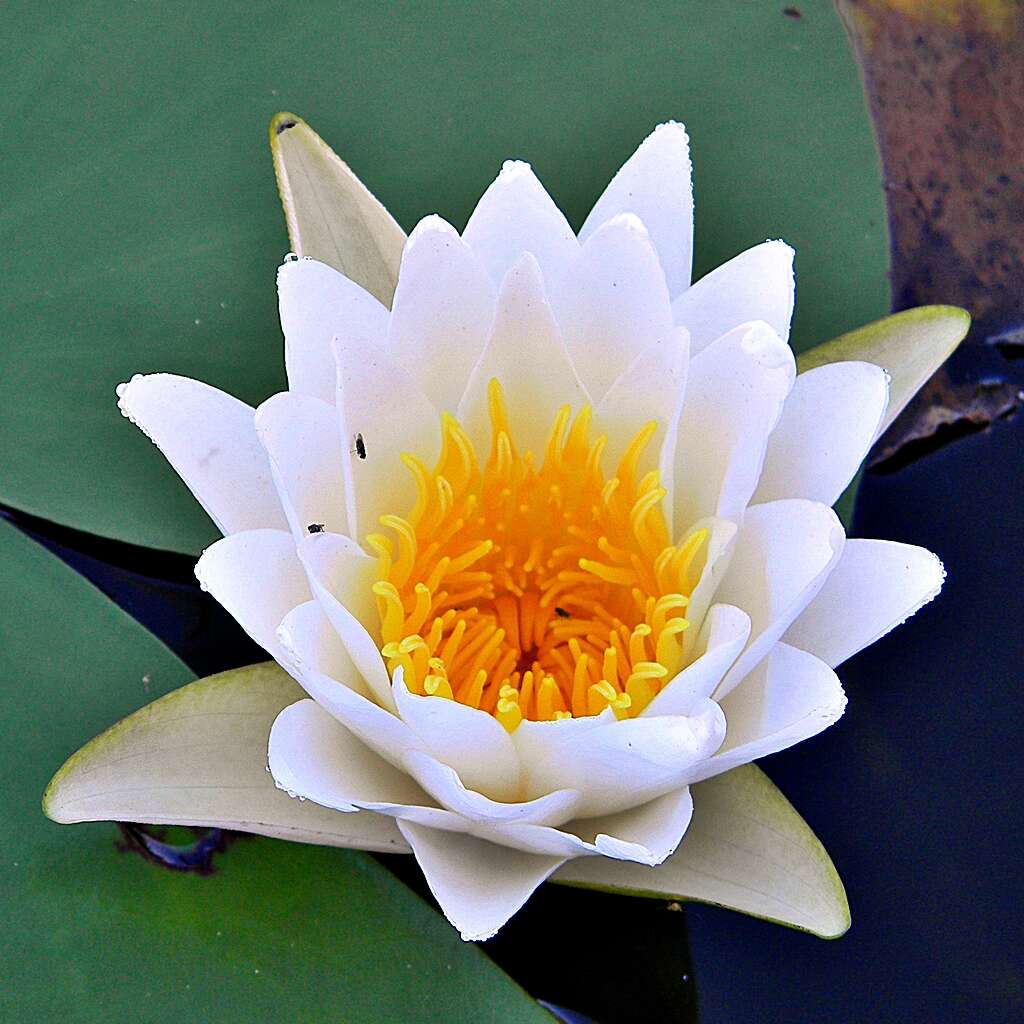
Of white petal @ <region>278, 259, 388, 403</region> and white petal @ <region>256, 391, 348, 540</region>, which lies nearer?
white petal @ <region>256, 391, 348, 540</region>

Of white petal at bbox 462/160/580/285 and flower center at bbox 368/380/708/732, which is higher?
white petal at bbox 462/160/580/285

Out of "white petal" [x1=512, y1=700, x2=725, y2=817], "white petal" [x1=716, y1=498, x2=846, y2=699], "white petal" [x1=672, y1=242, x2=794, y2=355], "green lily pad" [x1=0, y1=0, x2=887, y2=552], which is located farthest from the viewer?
"green lily pad" [x1=0, y1=0, x2=887, y2=552]

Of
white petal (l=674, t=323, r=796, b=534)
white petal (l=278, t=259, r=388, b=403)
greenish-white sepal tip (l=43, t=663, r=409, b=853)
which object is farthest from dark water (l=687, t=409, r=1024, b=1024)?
white petal (l=278, t=259, r=388, b=403)

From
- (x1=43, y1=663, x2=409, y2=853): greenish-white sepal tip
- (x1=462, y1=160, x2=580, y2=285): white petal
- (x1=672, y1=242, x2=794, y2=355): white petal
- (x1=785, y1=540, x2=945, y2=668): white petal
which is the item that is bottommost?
(x1=43, y1=663, x2=409, y2=853): greenish-white sepal tip

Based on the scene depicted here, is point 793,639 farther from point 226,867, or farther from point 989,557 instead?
point 226,867

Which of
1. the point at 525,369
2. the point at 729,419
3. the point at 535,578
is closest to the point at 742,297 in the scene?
the point at 729,419

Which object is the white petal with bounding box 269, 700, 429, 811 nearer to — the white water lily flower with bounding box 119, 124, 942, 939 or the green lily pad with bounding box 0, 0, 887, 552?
the white water lily flower with bounding box 119, 124, 942, 939
